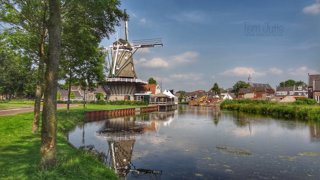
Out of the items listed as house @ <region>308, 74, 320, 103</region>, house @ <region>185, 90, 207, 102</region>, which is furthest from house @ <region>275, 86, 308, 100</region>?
house @ <region>185, 90, 207, 102</region>

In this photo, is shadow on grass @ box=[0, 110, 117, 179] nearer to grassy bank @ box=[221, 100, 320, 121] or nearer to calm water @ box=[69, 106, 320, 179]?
calm water @ box=[69, 106, 320, 179]

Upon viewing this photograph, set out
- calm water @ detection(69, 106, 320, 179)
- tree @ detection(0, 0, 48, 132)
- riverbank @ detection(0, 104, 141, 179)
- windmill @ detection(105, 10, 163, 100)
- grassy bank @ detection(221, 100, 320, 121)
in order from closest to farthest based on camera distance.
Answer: riverbank @ detection(0, 104, 141, 179) < calm water @ detection(69, 106, 320, 179) < tree @ detection(0, 0, 48, 132) < grassy bank @ detection(221, 100, 320, 121) < windmill @ detection(105, 10, 163, 100)

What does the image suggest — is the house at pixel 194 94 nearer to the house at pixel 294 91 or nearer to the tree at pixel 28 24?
the house at pixel 294 91

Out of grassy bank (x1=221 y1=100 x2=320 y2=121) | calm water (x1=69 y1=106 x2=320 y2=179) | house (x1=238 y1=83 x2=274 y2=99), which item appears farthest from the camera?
house (x1=238 y1=83 x2=274 y2=99)

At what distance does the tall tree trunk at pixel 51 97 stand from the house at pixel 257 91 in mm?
123511

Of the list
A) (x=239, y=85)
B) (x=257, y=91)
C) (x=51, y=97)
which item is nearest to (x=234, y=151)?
(x=51, y=97)

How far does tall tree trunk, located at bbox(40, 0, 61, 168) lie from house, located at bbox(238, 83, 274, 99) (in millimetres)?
123511

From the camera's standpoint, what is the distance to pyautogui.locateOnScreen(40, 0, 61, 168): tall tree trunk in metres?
9.43

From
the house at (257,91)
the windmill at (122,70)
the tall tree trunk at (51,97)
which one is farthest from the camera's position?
the house at (257,91)

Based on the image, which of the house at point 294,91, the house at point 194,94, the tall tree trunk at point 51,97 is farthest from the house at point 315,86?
the house at point 194,94

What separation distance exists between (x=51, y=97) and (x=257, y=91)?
5077 inches

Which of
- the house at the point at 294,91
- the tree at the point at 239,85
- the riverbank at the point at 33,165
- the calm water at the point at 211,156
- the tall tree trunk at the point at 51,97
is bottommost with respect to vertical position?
the calm water at the point at 211,156

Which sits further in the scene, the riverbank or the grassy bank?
the grassy bank

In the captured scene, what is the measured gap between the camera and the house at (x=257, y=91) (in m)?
129
